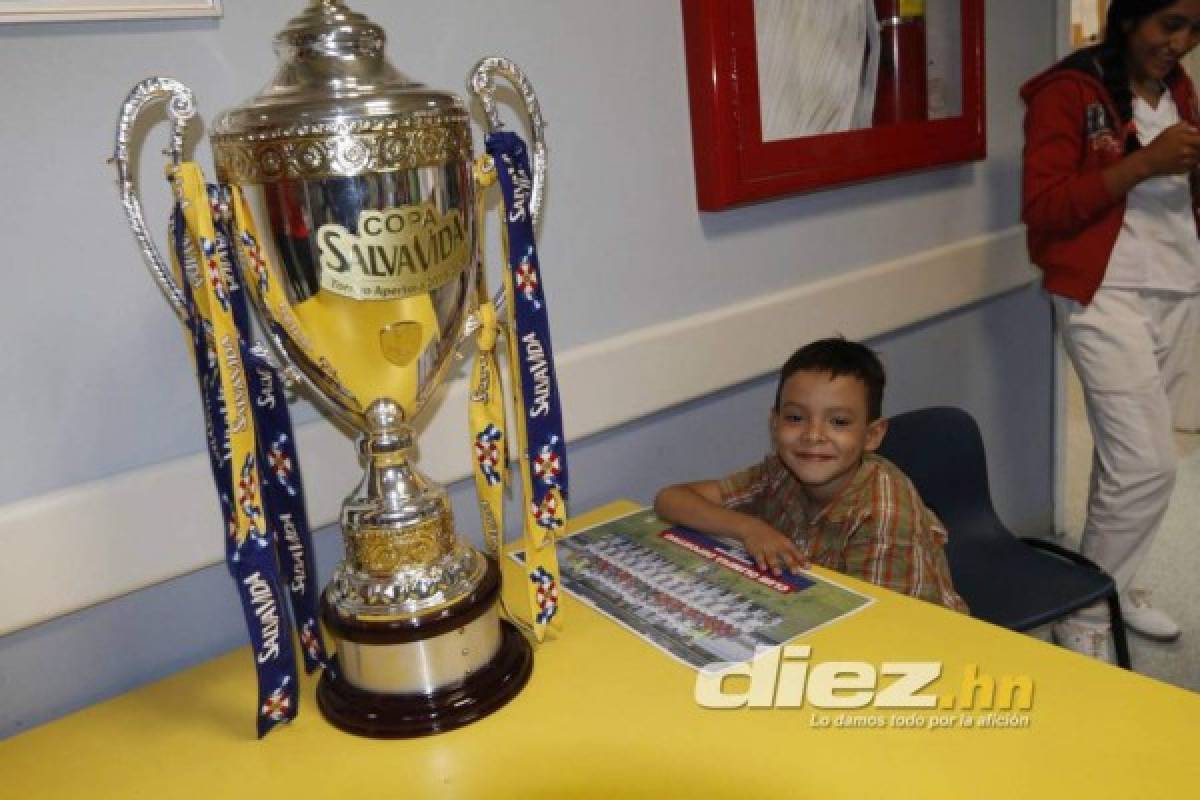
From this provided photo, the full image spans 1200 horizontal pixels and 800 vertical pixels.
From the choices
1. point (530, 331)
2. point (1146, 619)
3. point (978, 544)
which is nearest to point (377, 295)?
point (530, 331)

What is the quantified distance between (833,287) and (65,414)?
106 centimetres

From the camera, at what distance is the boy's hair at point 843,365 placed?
1271 millimetres

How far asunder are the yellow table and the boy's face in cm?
35

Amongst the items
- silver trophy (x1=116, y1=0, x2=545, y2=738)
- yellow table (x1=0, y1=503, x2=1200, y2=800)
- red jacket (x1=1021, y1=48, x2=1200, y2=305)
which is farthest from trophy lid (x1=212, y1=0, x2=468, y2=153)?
red jacket (x1=1021, y1=48, x2=1200, y2=305)

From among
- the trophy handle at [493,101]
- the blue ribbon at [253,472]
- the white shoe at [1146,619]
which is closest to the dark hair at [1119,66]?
the white shoe at [1146,619]

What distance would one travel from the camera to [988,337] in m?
1.93

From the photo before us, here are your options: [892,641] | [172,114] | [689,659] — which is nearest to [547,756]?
[689,659]

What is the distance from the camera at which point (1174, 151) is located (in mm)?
1567

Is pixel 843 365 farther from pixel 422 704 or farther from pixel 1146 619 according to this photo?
pixel 1146 619

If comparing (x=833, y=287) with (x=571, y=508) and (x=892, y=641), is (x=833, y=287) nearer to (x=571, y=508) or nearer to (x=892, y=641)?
(x=571, y=508)

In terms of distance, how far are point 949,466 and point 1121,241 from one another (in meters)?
0.57

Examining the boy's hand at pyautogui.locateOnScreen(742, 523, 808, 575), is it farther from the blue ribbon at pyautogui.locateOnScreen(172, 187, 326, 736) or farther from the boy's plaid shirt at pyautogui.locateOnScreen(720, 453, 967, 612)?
the blue ribbon at pyautogui.locateOnScreen(172, 187, 326, 736)

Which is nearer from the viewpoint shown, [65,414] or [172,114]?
[172,114]

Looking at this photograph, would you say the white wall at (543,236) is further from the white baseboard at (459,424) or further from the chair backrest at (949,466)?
the chair backrest at (949,466)
